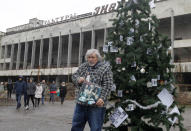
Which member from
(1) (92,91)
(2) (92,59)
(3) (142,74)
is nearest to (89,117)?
(1) (92,91)

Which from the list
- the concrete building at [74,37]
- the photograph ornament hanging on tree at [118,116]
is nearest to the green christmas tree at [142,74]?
the photograph ornament hanging on tree at [118,116]

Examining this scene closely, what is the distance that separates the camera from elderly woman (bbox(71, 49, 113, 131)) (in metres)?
3.82

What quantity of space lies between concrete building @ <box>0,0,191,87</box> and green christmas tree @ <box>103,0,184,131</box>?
59.4ft

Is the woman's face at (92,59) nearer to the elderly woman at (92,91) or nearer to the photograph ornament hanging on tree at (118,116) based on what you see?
the elderly woman at (92,91)

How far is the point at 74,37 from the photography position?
166 feet

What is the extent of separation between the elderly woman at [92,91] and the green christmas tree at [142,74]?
1.03 metres

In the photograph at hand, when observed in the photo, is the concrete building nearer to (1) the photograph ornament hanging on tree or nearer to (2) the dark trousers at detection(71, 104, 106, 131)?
(1) the photograph ornament hanging on tree

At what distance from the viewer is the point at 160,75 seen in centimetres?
508

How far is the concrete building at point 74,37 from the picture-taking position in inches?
1367

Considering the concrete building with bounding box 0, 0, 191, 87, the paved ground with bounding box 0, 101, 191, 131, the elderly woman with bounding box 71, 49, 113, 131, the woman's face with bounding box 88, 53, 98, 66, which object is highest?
the concrete building with bounding box 0, 0, 191, 87

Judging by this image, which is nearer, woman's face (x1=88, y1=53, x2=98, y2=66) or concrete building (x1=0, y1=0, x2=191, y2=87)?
woman's face (x1=88, y1=53, x2=98, y2=66)

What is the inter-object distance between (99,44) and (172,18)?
1746 centimetres

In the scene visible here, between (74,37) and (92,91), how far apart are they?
47.4m

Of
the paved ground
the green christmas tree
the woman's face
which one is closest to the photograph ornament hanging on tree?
the green christmas tree
